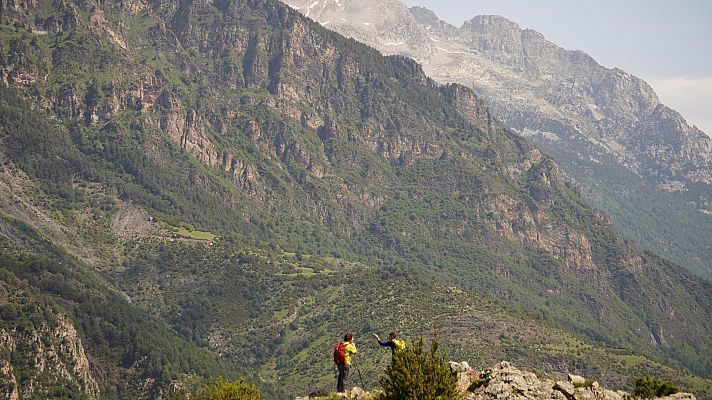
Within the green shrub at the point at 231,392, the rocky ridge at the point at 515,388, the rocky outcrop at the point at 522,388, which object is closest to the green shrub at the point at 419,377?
the rocky ridge at the point at 515,388

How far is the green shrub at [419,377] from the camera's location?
5581 centimetres

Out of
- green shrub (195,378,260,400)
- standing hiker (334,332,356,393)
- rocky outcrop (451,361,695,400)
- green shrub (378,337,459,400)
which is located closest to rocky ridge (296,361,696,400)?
rocky outcrop (451,361,695,400)

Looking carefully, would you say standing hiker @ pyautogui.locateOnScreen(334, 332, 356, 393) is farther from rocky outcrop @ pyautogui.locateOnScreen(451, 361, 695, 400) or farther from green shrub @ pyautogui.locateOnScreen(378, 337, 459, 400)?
rocky outcrop @ pyautogui.locateOnScreen(451, 361, 695, 400)

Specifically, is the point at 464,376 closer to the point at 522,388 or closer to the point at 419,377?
the point at 522,388

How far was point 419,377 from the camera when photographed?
183 ft

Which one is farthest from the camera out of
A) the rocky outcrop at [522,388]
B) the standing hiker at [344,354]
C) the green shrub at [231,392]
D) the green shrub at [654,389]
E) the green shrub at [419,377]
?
the green shrub at [654,389]

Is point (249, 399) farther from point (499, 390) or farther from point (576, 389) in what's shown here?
point (576, 389)

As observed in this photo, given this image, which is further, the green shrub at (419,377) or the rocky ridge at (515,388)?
the rocky ridge at (515,388)

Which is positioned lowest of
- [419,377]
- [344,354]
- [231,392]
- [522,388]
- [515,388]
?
[231,392]

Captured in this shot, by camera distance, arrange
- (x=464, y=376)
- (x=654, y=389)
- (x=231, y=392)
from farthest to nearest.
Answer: (x=654, y=389) < (x=464, y=376) < (x=231, y=392)

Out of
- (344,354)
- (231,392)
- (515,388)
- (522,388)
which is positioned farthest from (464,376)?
(231,392)

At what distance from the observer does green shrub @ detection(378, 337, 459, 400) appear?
2197 inches

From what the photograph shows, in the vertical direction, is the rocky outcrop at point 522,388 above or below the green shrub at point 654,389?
below

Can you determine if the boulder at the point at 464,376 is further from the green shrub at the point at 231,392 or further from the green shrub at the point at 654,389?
the green shrub at the point at 654,389
